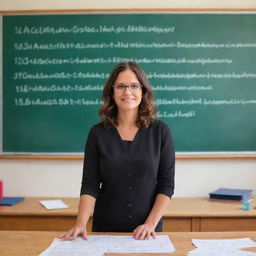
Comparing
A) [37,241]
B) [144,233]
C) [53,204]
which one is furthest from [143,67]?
Answer: [37,241]

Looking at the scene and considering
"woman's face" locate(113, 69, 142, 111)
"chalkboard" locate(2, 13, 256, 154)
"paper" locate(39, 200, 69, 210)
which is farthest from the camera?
"chalkboard" locate(2, 13, 256, 154)

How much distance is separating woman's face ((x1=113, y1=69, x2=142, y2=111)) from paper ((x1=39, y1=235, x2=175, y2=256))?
605mm

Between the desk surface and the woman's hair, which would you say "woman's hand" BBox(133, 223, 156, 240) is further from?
the desk surface

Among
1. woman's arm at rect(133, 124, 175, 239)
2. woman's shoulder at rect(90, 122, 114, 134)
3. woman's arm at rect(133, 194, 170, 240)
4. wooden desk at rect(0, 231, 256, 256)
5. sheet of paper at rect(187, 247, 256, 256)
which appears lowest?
wooden desk at rect(0, 231, 256, 256)

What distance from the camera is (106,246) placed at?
1.50m

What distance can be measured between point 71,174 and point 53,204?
36cm

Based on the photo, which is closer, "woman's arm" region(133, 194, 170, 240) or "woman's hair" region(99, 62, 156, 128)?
"woman's arm" region(133, 194, 170, 240)

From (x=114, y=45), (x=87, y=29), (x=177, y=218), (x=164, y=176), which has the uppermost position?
(x=87, y=29)

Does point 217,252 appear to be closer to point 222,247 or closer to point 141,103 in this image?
point 222,247

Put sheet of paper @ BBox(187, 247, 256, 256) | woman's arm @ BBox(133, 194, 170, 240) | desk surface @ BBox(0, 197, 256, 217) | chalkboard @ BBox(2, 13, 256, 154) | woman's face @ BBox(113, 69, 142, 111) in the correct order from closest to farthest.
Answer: sheet of paper @ BBox(187, 247, 256, 256), woman's arm @ BBox(133, 194, 170, 240), woman's face @ BBox(113, 69, 142, 111), desk surface @ BBox(0, 197, 256, 217), chalkboard @ BBox(2, 13, 256, 154)

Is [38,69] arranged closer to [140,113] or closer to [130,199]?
[140,113]

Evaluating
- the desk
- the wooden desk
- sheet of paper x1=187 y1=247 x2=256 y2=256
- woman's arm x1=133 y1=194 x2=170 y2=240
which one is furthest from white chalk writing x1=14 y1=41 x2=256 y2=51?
sheet of paper x1=187 y1=247 x2=256 y2=256

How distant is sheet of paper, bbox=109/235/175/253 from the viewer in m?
1.45

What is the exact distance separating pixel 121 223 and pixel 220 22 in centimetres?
192
